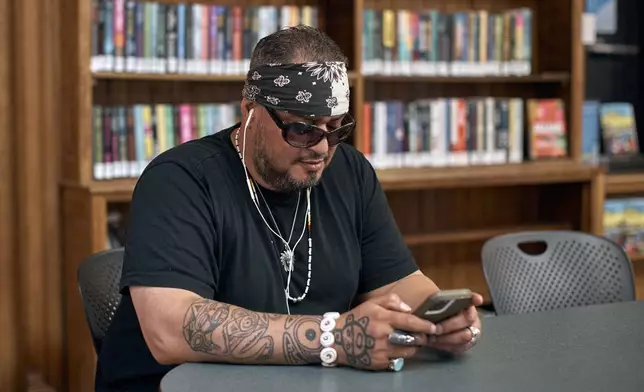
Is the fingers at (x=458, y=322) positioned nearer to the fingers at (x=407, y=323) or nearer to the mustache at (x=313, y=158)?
the fingers at (x=407, y=323)

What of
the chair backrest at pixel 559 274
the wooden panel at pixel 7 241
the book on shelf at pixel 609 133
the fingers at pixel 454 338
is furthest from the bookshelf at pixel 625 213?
the fingers at pixel 454 338

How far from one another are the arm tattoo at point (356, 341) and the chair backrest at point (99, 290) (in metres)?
0.74

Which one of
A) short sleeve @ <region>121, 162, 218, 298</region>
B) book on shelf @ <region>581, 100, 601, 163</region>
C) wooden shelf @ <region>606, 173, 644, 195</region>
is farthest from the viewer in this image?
book on shelf @ <region>581, 100, 601, 163</region>

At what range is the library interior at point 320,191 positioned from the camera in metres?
1.56

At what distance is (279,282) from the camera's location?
1.81 meters

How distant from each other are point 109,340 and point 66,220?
1.53 m

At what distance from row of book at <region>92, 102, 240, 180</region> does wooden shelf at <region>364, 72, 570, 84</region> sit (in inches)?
28.2

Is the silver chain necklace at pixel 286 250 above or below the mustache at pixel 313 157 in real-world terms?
below

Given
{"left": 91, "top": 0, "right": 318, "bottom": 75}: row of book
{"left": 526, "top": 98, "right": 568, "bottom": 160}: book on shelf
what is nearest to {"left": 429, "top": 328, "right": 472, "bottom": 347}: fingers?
{"left": 91, "top": 0, "right": 318, "bottom": 75}: row of book

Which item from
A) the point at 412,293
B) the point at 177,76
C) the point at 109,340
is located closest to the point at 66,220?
the point at 177,76

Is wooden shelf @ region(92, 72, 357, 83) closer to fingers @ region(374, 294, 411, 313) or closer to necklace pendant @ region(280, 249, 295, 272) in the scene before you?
necklace pendant @ region(280, 249, 295, 272)

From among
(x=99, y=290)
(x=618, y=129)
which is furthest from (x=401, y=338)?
(x=618, y=129)

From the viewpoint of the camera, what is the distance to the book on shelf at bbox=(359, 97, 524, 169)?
363cm

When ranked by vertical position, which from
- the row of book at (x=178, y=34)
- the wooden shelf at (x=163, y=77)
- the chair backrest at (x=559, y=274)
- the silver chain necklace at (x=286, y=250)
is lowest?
the chair backrest at (x=559, y=274)
